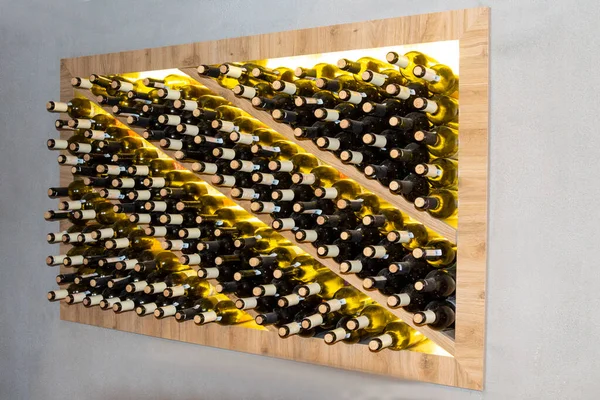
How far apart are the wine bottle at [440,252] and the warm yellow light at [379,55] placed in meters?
0.43

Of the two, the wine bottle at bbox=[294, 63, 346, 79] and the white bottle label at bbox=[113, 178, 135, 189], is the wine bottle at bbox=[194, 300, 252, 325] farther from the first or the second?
the wine bottle at bbox=[294, 63, 346, 79]

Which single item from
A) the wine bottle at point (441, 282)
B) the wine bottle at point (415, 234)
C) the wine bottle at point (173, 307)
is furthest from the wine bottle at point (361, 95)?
the wine bottle at point (173, 307)

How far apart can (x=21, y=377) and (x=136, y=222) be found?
1.02 metres

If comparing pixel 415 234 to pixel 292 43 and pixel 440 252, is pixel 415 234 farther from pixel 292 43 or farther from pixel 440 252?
pixel 292 43

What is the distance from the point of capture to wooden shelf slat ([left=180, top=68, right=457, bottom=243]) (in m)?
1.78

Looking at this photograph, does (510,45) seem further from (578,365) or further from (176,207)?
(176,207)

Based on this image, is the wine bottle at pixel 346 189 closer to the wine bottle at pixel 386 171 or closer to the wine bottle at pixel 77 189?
the wine bottle at pixel 386 171

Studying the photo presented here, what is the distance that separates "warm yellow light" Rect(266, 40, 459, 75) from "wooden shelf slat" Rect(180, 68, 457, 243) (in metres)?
0.16

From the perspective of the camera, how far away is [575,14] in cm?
164

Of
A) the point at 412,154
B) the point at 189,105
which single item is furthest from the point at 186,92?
the point at 412,154

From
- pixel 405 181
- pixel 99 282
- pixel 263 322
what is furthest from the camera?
pixel 99 282

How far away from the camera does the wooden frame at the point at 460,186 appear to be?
174cm

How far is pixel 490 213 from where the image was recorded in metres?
1.76

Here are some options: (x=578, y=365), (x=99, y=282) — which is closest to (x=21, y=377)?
(x=99, y=282)
